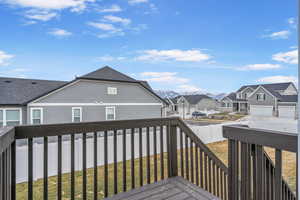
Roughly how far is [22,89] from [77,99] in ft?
6.04

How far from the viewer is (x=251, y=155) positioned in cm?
123

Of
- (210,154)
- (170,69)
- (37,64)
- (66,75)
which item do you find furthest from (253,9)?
(37,64)

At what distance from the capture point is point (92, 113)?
7.94 m

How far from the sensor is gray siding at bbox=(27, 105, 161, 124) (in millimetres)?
6953

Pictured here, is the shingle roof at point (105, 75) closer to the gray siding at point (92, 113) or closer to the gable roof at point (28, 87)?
the gable roof at point (28, 87)

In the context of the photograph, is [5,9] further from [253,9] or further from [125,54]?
[253,9]

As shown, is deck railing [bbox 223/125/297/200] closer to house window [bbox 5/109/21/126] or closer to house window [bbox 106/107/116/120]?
house window [bbox 5/109/21/126]

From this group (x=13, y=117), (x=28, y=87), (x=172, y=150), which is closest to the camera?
(x=172, y=150)

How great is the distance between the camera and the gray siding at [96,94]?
286 inches

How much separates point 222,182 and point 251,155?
156cm

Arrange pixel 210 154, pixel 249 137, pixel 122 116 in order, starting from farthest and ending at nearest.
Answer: pixel 122 116
pixel 210 154
pixel 249 137

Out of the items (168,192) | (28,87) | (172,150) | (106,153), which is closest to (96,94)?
(28,87)

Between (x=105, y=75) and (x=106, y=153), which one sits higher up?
(x=105, y=75)

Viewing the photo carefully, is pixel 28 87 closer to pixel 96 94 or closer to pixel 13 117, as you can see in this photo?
pixel 13 117
